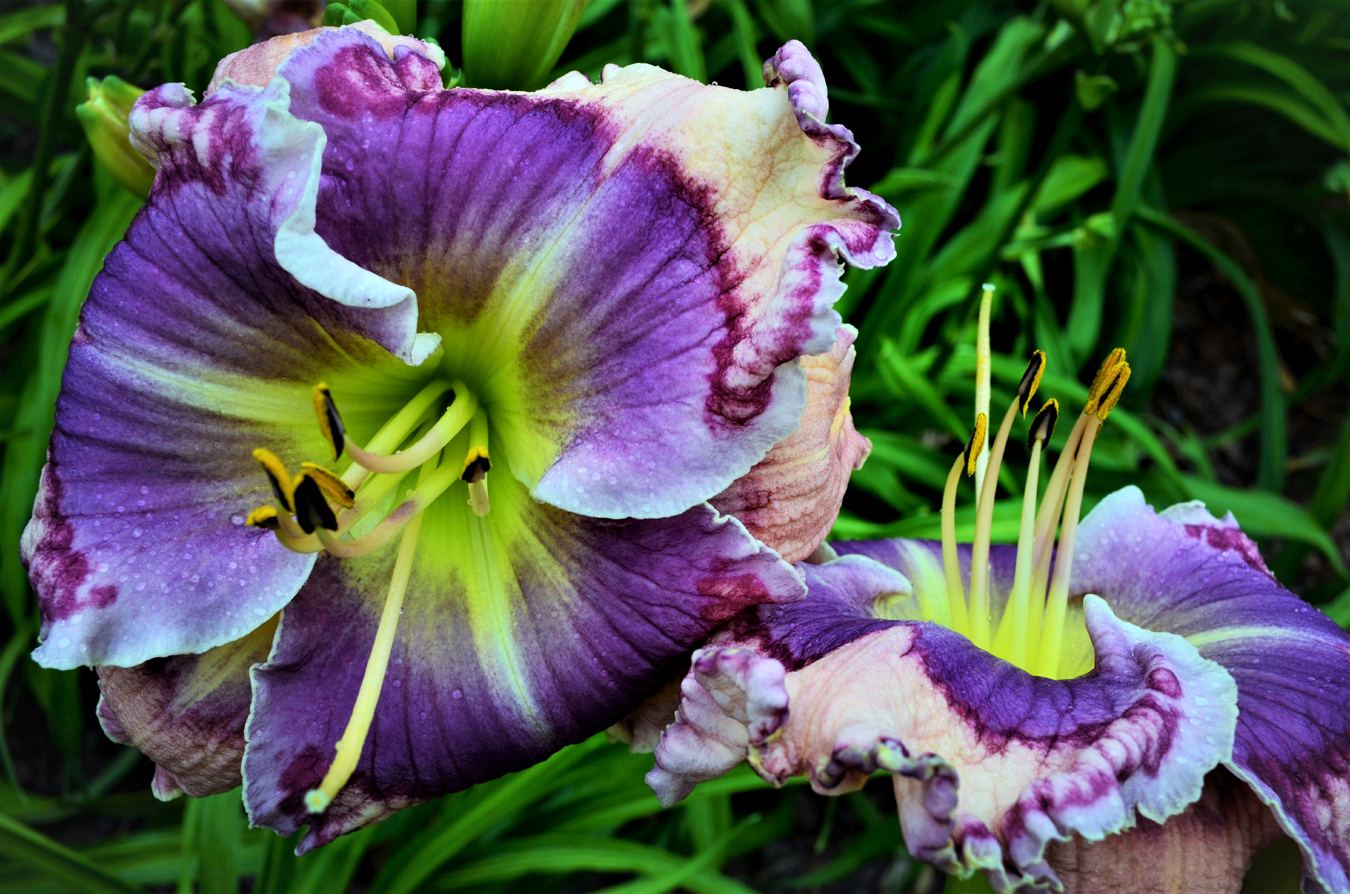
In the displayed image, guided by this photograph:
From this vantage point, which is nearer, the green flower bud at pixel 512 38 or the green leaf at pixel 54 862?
the green flower bud at pixel 512 38

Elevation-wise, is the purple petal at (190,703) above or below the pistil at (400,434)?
below

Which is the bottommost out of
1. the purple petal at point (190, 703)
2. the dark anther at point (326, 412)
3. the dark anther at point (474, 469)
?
the purple petal at point (190, 703)

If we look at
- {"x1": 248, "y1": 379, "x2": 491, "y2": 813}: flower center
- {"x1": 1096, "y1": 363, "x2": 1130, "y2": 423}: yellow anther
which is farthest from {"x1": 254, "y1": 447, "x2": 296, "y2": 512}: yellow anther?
{"x1": 1096, "y1": 363, "x2": 1130, "y2": 423}: yellow anther

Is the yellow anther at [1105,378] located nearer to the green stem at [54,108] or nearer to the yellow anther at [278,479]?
the yellow anther at [278,479]

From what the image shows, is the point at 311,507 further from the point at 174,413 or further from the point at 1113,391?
the point at 1113,391

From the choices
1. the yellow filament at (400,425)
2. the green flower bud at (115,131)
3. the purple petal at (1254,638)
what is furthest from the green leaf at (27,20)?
the purple petal at (1254,638)

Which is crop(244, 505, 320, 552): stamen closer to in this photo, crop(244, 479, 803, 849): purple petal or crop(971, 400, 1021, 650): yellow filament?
crop(244, 479, 803, 849): purple petal

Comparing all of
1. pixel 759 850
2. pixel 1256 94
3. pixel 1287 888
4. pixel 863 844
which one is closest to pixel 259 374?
pixel 1287 888
